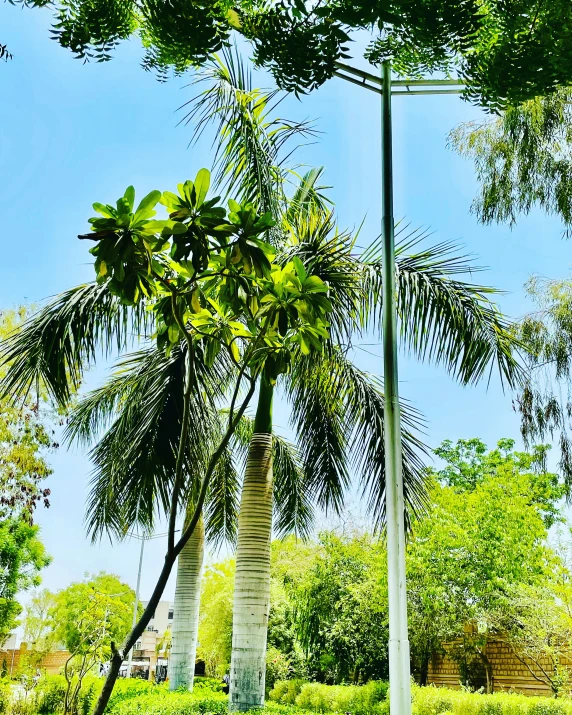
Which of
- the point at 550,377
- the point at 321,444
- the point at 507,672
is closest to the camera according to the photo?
the point at 321,444

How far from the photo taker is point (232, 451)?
1441cm

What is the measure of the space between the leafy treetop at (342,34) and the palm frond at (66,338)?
3.36 metres

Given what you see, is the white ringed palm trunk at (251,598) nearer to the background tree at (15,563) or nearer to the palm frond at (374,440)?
the palm frond at (374,440)

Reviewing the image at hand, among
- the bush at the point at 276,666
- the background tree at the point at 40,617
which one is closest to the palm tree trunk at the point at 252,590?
the bush at the point at 276,666

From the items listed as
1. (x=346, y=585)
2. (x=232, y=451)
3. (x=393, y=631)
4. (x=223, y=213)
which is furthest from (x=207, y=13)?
(x=346, y=585)

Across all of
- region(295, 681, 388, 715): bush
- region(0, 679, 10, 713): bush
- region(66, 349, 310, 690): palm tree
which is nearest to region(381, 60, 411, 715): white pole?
region(66, 349, 310, 690): palm tree

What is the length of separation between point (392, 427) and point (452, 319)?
321cm

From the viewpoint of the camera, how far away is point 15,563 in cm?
1725

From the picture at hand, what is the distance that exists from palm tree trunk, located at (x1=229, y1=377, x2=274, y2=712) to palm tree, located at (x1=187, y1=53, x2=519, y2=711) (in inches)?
0.4

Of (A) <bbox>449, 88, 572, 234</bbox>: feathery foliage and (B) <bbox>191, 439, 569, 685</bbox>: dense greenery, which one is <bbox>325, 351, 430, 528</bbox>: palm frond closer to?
(A) <bbox>449, 88, 572, 234</bbox>: feathery foliage

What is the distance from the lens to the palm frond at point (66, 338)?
21.1ft

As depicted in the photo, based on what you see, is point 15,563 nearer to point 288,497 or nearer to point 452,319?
point 288,497

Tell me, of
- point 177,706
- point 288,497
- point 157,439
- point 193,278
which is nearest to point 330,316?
point 157,439

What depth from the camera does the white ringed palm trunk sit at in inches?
275
